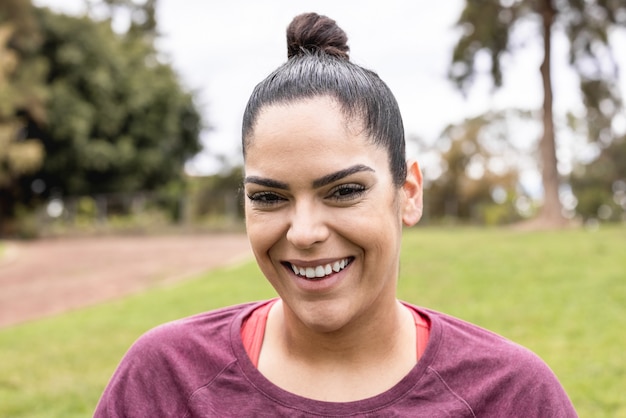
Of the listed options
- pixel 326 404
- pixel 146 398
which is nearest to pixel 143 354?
pixel 146 398

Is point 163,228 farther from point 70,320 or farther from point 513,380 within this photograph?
point 513,380

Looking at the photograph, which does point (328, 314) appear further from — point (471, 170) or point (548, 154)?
point (471, 170)

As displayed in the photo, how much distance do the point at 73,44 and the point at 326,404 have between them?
2693cm

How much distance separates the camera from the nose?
1.60 metres

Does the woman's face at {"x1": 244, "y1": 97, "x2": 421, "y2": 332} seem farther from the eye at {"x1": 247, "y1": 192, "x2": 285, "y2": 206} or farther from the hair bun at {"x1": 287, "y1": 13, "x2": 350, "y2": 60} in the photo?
the hair bun at {"x1": 287, "y1": 13, "x2": 350, "y2": 60}

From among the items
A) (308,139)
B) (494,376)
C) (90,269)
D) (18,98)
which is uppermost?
(18,98)

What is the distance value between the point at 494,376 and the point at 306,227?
0.54m

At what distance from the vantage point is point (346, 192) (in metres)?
1.63

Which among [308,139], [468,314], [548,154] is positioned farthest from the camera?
[548,154]

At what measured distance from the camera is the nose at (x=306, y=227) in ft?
5.24

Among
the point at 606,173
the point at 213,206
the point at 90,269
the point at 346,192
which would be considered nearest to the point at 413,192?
the point at 346,192

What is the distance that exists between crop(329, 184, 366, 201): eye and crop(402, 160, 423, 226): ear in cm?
20

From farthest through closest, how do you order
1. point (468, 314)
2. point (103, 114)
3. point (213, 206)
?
point (103, 114)
point (213, 206)
point (468, 314)

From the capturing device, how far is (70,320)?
28.1ft
